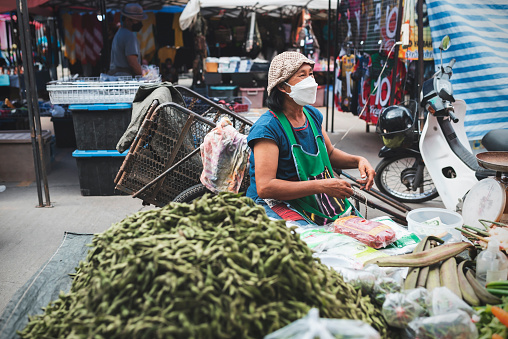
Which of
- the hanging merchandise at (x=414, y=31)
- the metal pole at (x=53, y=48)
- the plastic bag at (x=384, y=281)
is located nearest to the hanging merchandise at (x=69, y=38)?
the metal pole at (x=53, y=48)

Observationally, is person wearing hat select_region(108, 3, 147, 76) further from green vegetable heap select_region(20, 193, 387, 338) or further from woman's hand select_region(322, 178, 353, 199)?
green vegetable heap select_region(20, 193, 387, 338)

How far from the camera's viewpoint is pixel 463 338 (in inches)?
60.3

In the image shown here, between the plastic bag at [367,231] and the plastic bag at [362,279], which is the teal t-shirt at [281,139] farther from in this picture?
the plastic bag at [362,279]

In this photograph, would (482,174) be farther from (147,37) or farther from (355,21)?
(147,37)

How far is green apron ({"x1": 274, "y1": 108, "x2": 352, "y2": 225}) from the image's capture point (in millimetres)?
2801

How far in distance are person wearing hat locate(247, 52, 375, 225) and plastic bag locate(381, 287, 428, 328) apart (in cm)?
97

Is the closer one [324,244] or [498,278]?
[498,278]

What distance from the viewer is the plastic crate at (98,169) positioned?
5.39 metres

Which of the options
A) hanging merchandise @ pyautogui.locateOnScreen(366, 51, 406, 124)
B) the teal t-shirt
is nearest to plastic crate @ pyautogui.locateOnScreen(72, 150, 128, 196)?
the teal t-shirt

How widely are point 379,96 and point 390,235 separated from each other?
556cm

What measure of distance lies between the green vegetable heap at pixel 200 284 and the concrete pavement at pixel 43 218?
79.6 inches

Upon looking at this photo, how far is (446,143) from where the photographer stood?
15.3 feet

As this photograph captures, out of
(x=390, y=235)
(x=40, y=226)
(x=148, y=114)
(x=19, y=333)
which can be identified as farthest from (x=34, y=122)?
(x=390, y=235)

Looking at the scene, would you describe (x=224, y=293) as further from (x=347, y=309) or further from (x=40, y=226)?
(x=40, y=226)
